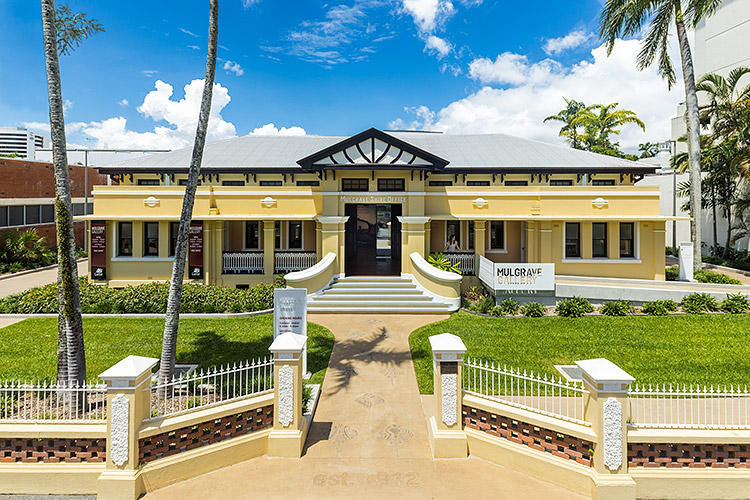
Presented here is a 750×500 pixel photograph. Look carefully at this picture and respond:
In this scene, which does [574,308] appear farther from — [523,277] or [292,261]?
[292,261]

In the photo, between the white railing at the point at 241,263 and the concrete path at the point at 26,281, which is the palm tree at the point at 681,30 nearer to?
the white railing at the point at 241,263

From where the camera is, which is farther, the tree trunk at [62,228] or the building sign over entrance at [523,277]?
the building sign over entrance at [523,277]

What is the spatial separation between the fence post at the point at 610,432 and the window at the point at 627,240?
55.1ft

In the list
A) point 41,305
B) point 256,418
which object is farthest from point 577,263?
point 41,305

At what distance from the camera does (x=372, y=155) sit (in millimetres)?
17953

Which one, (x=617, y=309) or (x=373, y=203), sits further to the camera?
(x=373, y=203)

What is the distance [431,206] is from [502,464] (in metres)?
14.4

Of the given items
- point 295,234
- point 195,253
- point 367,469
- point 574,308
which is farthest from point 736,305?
point 195,253

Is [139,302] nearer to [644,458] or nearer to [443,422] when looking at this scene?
[443,422]

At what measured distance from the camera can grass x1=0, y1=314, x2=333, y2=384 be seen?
33.1 ft

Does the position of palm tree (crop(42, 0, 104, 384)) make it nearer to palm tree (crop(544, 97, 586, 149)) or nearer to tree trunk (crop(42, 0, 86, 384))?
tree trunk (crop(42, 0, 86, 384))

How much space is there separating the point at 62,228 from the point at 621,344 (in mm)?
14412

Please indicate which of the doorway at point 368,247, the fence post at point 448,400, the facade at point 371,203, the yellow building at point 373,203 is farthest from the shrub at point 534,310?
the fence post at point 448,400

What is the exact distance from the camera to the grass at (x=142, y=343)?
10086mm
